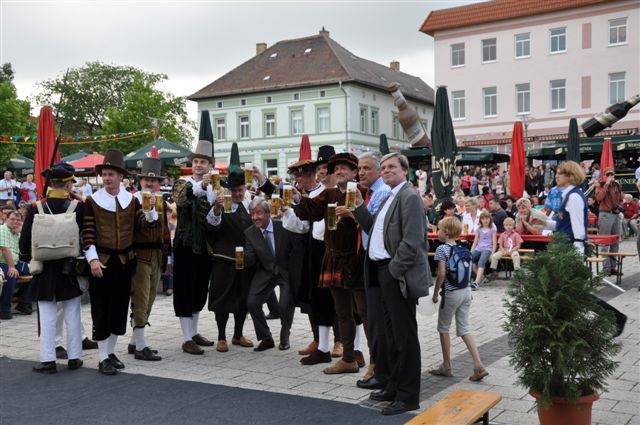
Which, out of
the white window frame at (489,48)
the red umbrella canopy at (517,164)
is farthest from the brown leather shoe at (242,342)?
the white window frame at (489,48)

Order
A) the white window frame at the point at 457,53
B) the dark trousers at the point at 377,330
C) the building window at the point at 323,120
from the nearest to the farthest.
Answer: the dark trousers at the point at 377,330
the white window frame at the point at 457,53
the building window at the point at 323,120

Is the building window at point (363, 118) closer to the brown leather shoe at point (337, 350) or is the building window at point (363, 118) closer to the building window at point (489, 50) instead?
the building window at point (489, 50)

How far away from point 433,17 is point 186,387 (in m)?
42.7

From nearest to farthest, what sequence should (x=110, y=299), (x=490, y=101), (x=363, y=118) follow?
(x=110, y=299) < (x=490, y=101) < (x=363, y=118)

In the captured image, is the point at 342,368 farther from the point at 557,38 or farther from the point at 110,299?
the point at 557,38

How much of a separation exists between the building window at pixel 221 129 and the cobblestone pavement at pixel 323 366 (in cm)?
4712

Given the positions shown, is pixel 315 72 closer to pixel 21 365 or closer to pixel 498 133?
pixel 498 133

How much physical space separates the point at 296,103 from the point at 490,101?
50.2 ft

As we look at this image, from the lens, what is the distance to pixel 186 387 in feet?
19.9

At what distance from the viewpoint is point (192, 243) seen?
7402 mm

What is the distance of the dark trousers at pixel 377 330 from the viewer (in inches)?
227

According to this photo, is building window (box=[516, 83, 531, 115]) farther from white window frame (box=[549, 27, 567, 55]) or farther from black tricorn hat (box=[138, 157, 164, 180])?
black tricorn hat (box=[138, 157, 164, 180])

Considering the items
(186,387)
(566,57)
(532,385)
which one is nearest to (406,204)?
(532,385)

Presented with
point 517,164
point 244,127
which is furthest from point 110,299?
point 244,127
